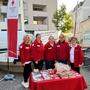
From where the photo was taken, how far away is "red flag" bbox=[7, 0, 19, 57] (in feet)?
37.2

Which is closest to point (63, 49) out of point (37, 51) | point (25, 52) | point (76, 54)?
point (76, 54)

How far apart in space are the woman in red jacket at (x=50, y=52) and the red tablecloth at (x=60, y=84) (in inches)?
130

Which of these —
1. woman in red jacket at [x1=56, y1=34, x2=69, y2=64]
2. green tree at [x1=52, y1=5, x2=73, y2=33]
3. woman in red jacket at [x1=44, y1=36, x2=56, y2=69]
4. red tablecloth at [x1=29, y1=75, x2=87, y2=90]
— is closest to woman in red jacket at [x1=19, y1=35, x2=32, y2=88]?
woman in red jacket at [x1=44, y1=36, x2=56, y2=69]

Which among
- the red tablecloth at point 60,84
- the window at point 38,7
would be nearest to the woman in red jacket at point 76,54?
the red tablecloth at point 60,84

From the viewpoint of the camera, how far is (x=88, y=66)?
55.0ft

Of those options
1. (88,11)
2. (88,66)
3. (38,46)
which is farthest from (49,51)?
(88,11)

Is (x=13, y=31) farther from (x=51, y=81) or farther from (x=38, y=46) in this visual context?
(x=51, y=81)

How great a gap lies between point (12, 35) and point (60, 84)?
14.8 feet

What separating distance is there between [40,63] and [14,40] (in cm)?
126

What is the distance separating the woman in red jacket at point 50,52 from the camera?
35.5 ft

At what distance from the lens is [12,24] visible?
11.4 metres

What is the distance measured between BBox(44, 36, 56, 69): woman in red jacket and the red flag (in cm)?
116

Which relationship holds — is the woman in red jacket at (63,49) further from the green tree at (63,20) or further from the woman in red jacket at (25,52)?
the green tree at (63,20)

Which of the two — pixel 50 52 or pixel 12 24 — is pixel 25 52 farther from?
pixel 12 24
